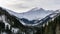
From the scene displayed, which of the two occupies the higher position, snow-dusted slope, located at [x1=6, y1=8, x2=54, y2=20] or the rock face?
snow-dusted slope, located at [x1=6, y1=8, x2=54, y2=20]

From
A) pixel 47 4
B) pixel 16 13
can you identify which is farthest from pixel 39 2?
pixel 16 13

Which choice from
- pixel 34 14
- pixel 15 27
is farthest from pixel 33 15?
pixel 15 27

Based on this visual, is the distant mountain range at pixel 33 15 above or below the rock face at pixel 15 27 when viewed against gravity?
above

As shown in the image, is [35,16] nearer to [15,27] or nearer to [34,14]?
[34,14]

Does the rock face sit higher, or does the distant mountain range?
the distant mountain range

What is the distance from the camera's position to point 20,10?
271 centimetres

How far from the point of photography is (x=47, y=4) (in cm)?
275

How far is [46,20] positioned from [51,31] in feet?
0.54

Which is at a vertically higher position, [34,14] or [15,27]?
[34,14]

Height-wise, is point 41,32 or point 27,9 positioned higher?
point 27,9

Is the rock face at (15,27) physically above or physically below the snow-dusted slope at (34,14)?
below

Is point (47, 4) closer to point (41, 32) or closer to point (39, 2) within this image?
point (39, 2)

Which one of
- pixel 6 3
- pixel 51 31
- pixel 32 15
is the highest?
pixel 6 3

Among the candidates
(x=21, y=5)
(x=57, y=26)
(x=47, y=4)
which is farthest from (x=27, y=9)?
(x=57, y=26)
